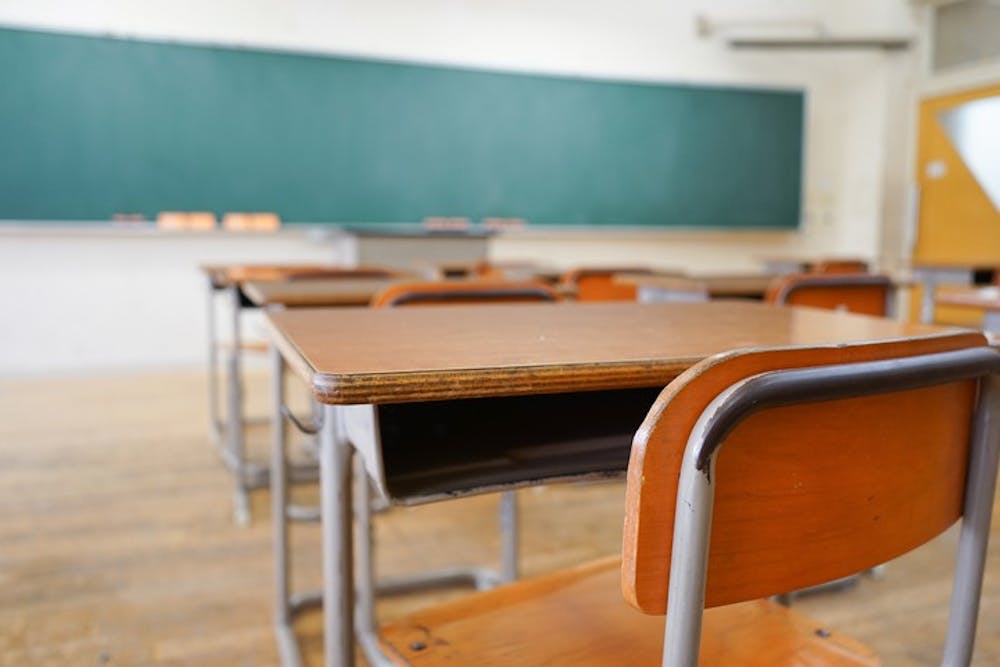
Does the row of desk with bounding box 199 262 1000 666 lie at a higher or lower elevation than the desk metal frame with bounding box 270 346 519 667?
higher

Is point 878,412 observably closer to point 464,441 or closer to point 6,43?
point 464,441

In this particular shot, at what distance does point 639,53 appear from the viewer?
6336 millimetres

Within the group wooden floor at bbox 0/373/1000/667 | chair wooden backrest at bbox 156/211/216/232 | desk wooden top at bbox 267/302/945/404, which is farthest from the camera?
chair wooden backrest at bbox 156/211/216/232

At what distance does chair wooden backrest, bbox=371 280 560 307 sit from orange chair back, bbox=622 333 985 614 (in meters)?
1.02

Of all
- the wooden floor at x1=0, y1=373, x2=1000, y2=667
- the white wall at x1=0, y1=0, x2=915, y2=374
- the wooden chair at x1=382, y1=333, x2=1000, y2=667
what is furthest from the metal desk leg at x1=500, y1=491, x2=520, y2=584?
the white wall at x1=0, y1=0, x2=915, y2=374

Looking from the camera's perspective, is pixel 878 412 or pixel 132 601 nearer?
pixel 878 412

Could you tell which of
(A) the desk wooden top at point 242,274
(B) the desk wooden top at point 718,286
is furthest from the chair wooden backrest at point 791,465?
(A) the desk wooden top at point 242,274

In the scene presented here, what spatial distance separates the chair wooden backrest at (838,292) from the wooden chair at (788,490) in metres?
1.50

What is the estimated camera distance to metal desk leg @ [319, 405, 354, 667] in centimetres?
89

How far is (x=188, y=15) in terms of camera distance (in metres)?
5.11

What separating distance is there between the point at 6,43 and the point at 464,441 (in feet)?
15.9

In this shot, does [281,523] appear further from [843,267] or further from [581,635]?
[843,267]

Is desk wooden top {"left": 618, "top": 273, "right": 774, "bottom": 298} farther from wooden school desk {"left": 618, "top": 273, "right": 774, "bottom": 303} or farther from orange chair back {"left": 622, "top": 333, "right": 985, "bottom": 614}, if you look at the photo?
orange chair back {"left": 622, "top": 333, "right": 985, "bottom": 614}

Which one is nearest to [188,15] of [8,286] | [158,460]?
[8,286]
